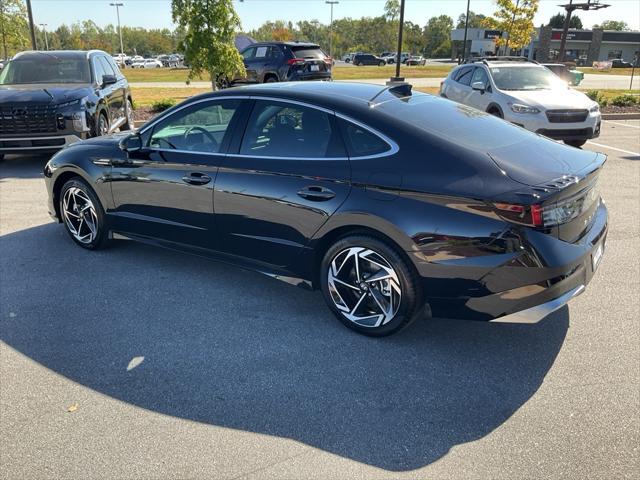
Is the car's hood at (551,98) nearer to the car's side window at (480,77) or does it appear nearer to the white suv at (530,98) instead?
the white suv at (530,98)

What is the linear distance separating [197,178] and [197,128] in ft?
1.57

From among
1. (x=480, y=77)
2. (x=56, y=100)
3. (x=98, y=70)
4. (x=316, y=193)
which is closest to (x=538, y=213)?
(x=316, y=193)

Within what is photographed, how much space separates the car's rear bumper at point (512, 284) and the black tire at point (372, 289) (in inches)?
4.7

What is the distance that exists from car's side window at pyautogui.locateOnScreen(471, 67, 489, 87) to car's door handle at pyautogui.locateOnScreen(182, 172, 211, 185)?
9053 millimetres

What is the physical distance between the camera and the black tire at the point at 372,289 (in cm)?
346

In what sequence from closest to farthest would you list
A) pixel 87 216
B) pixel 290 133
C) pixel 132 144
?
pixel 290 133 → pixel 132 144 → pixel 87 216

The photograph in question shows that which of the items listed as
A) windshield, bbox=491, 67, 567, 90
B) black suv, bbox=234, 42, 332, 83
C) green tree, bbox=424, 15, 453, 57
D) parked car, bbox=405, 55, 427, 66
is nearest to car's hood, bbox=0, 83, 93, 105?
windshield, bbox=491, 67, 567, 90

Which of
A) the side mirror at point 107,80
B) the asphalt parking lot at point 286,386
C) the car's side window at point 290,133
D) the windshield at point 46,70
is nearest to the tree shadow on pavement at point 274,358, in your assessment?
the asphalt parking lot at point 286,386

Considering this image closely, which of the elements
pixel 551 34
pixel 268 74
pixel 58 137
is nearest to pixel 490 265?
pixel 58 137

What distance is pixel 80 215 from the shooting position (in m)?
5.34

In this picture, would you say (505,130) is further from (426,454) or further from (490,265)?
(426,454)

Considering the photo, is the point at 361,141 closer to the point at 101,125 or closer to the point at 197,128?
the point at 197,128

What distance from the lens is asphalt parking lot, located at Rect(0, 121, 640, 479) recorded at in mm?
2654

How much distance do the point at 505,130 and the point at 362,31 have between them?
120m
